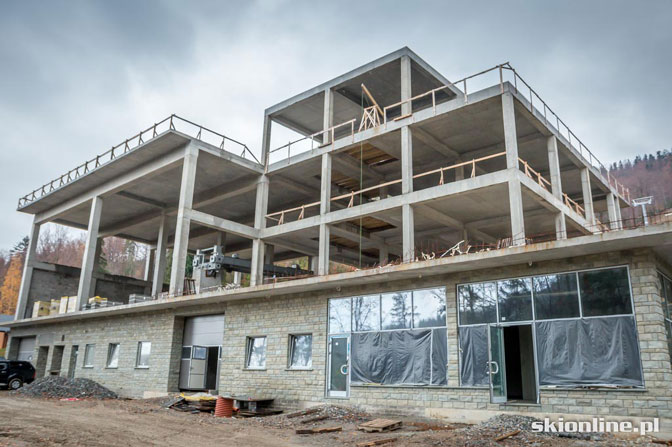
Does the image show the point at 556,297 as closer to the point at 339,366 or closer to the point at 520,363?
the point at 520,363

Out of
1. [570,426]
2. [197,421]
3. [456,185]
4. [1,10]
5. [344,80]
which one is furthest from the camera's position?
[1,10]

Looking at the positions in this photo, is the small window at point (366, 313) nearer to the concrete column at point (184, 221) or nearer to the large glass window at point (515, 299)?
the large glass window at point (515, 299)

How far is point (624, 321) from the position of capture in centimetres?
1231

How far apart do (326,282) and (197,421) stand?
5.89 meters

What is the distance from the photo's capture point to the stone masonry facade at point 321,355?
470 inches

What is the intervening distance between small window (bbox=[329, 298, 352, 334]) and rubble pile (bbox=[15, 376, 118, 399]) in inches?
479

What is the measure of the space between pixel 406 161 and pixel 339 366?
8.48 m

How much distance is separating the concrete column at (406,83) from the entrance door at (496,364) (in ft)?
34.9

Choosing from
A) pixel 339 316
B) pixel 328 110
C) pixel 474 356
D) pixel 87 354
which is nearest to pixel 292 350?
pixel 339 316

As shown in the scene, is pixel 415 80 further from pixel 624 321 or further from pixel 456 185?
pixel 624 321

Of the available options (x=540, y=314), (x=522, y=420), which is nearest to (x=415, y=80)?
(x=540, y=314)

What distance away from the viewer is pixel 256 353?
66.6 ft

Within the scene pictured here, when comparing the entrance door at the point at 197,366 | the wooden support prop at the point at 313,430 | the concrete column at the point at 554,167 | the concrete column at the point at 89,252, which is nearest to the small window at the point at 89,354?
the concrete column at the point at 89,252

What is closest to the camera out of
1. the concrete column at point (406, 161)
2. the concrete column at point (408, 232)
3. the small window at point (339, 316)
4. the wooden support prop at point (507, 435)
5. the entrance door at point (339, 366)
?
the wooden support prop at point (507, 435)
